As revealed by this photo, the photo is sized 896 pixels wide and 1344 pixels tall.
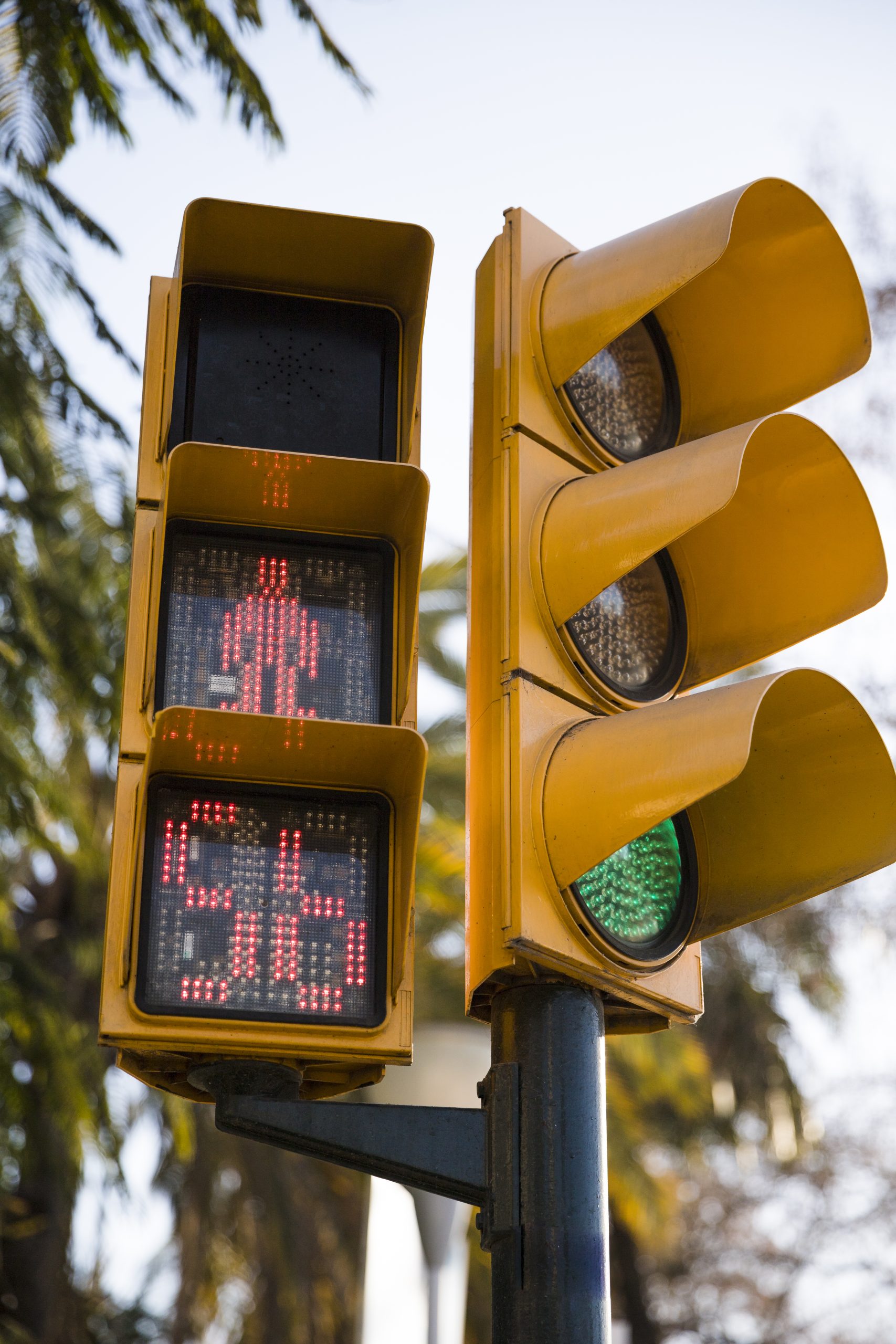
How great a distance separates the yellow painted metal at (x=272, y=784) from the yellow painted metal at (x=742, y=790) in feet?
0.97

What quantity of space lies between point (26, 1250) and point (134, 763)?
11.8m

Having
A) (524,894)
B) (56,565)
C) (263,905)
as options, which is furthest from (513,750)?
(56,565)

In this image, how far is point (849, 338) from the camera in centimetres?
381

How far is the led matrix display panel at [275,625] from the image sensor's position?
129 inches

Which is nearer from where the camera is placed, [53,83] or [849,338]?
[849,338]

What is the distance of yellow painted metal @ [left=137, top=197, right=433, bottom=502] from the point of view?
3.55 meters

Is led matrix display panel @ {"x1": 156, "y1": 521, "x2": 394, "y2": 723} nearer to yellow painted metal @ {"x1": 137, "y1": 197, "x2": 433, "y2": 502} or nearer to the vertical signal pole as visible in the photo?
yellow painted metal @ {"x1": 137, "y1": 197, "x2": 433, "y2": 502}

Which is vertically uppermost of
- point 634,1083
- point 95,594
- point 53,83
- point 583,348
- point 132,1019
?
point 53,83

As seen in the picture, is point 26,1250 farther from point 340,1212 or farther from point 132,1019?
point 132,1019

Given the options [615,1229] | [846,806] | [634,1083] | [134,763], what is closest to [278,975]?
[134,763]

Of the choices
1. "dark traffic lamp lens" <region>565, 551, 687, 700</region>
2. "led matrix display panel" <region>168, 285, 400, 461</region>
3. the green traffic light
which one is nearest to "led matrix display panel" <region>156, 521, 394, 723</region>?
"led matrix display panel" <region>168, 285, 400, 461</region>

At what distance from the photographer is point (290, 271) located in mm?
3709

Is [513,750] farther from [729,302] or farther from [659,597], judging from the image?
[729,302]

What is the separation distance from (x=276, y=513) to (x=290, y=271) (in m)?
0.65
